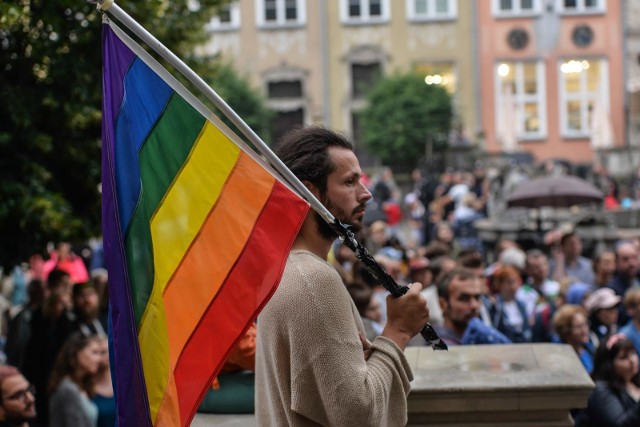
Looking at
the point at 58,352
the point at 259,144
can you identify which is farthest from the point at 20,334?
the point at 259,144

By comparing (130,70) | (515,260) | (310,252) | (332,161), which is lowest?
(515,260)

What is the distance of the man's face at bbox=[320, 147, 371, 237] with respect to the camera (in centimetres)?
376

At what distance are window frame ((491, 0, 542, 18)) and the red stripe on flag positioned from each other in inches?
1628

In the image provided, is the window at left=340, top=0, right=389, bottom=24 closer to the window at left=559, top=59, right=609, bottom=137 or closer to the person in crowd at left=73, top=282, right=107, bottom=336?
the window at left=559, top=59, right=609, bottom=137

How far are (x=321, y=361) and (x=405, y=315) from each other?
1.24ft

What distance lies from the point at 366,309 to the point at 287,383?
4.89m

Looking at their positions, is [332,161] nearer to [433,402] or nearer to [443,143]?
[433,402]

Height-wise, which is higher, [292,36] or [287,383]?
[292,36]

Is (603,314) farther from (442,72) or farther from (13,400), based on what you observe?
(442,72)

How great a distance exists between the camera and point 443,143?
129 feet

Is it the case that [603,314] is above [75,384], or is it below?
below

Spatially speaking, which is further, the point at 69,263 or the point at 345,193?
the point at 69,263

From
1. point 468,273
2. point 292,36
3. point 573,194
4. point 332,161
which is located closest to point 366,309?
point 468,273

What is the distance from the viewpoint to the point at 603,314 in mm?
9820
